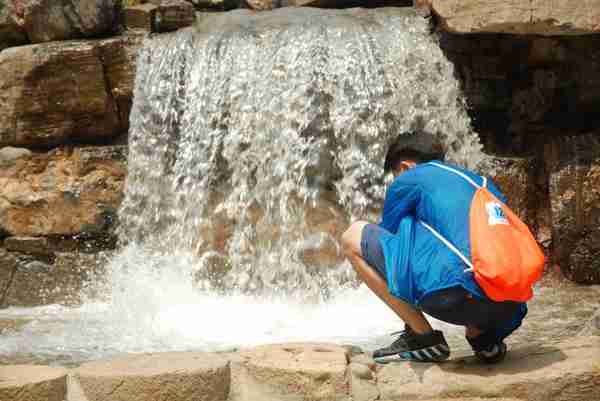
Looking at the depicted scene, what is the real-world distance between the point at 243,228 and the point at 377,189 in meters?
1.03

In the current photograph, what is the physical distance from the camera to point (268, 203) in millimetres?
6539

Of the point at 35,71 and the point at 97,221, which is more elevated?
the point at 35,71

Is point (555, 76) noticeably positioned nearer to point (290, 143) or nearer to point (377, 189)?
point (377, 189)

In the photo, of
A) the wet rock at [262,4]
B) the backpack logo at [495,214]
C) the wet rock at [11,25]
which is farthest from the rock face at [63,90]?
the backpack logo at [495,214]

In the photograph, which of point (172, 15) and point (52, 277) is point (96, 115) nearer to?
point (172, 15)

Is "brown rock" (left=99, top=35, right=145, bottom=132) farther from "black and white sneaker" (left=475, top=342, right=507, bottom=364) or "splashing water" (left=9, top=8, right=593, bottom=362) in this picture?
"black and white sneaker" (left=475, top=342, right=507, bottom=364)

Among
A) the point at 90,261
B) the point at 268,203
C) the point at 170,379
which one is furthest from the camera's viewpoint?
the point at 90,261

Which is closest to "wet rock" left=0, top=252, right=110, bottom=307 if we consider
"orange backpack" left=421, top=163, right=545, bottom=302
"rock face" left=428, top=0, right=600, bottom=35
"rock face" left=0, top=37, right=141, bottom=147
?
"rock face" left=0, top=37, right=141, bottom=147

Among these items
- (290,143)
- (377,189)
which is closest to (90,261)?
(290,143)

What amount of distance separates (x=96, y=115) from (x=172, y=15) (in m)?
1.08

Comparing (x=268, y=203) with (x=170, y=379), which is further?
(x=268, y=203)

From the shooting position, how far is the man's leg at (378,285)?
3.59 meters

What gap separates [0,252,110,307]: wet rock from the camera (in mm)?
7000

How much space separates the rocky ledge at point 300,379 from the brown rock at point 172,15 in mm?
4627
